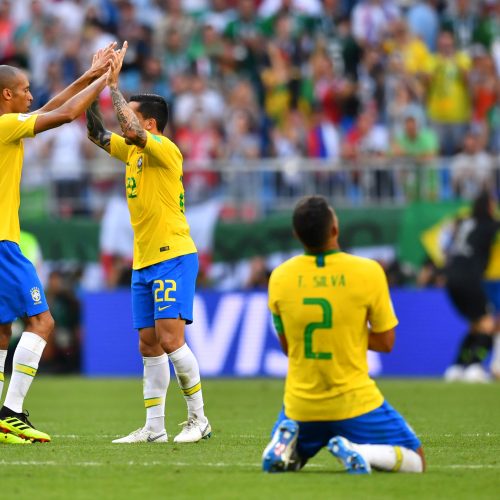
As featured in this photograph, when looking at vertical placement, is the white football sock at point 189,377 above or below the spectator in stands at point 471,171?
below

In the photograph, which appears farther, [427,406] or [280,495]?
[427,406]

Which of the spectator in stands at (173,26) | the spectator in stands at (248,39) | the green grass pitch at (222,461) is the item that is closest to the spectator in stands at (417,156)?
the spectator in stands at (248,39)

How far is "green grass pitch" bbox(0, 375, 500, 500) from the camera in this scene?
7.18 m

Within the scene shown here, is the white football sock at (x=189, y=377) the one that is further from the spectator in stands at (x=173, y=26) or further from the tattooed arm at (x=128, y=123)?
the spectator in stands at (x=173, y=26)

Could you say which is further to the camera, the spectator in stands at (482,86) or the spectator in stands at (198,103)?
the spectator in stands at (198,103)

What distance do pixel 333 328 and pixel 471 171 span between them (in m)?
13.0

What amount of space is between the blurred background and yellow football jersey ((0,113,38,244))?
8533 millimetres

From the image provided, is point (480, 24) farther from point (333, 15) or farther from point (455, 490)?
point (455, 490)

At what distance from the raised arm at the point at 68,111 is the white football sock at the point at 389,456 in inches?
134

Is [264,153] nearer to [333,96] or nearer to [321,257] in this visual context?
[333,96]

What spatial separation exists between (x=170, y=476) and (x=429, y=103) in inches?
578

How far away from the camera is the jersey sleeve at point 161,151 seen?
988 cm

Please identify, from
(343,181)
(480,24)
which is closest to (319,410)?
(343,181)

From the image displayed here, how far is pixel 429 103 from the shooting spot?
70.9 ft
